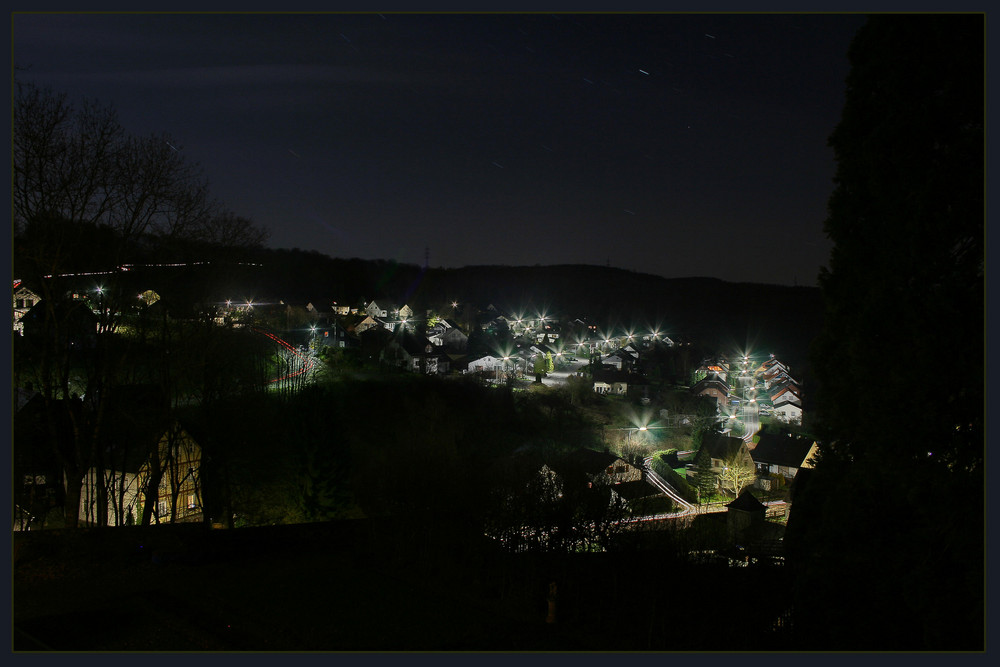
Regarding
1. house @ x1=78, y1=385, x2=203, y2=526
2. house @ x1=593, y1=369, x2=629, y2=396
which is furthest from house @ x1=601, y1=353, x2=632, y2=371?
house @ x1=78, y1=385, x2=203, y2=526

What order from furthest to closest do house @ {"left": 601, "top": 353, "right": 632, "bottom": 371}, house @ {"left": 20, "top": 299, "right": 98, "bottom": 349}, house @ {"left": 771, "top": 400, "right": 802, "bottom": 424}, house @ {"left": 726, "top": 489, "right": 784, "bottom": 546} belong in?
house @ {"left": 601, "top": 353, "right": 632, "bottom": 371}
house @ {"left": 771, "top": 400, "right": 802, "bottom": 424}
house @ {"left": 726, "top": 489, "right": 784, "bottom": 546}
house @ {"left": 20, "top": 299, "right": 98, "bottom": 349}

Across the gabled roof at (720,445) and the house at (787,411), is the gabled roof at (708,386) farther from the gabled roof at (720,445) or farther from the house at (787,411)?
the gabled roof at (720,445)

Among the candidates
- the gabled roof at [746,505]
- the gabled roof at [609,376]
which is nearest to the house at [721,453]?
the gabled roof at [746,505]

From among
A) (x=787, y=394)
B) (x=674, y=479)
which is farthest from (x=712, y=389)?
(x=674, y=479)

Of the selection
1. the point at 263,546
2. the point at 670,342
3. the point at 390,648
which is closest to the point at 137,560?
the point at 263,546

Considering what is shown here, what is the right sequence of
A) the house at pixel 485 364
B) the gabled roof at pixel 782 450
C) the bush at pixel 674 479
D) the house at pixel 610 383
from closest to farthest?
the bush at pixel 674 479 → the gabled roof at pixel 782 450 → the house at pixel 610 383 → the house at pixel 485 364

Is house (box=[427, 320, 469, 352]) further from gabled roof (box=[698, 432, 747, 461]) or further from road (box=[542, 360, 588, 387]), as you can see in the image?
gabled roof (box=[698, 432, 747, 461])

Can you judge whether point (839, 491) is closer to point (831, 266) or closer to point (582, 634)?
point (831, 266)
